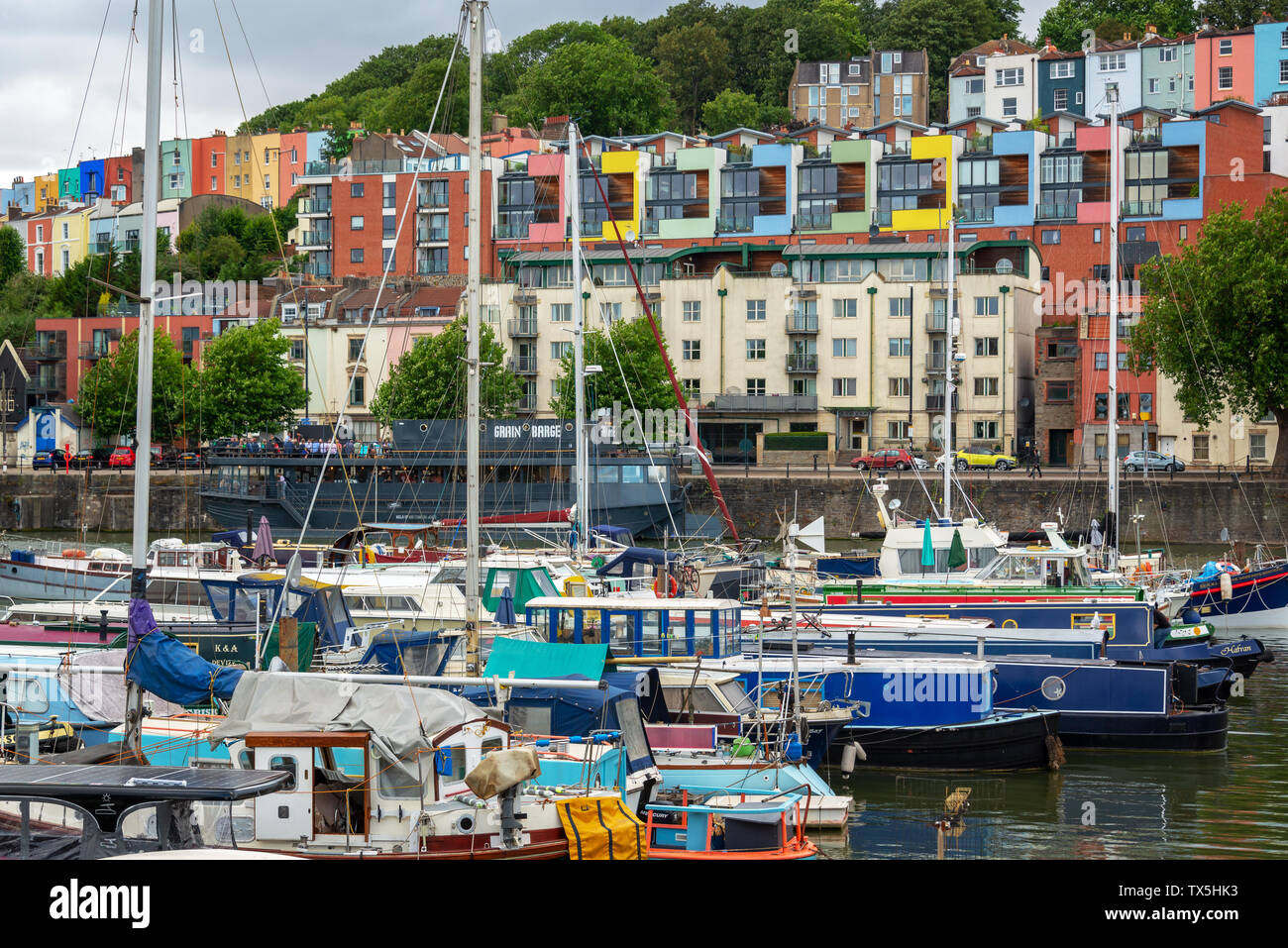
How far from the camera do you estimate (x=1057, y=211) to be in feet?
306

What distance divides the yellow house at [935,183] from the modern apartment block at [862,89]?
3802 cm

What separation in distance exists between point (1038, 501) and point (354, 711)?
53984 millimetres

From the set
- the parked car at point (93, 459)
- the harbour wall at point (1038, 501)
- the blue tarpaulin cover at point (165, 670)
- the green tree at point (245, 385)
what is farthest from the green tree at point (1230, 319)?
the parked car at point (93, 459)

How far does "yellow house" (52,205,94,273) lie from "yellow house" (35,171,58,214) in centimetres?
2623

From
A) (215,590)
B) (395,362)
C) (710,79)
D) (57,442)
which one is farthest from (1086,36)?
(215,590)

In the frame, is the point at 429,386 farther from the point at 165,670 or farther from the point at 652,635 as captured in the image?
the point at 165,670

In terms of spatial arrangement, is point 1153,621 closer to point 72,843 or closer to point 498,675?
point 498,675

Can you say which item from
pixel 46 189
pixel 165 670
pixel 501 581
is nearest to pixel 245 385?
pixel 501 581

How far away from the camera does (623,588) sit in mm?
31984

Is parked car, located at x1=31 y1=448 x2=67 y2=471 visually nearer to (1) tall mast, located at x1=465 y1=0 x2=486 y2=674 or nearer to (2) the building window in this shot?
(2) the building window

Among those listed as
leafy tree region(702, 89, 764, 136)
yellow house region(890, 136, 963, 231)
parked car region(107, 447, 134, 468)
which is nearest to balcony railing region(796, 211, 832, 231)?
yellow house region(890, 136, 963, 231)

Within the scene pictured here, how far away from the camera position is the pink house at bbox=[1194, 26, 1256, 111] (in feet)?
374

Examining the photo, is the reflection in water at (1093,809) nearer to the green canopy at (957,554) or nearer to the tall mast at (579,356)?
the green canopy at (957,554)

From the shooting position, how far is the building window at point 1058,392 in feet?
262
